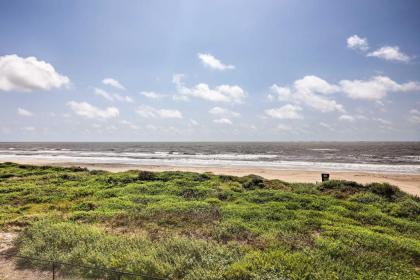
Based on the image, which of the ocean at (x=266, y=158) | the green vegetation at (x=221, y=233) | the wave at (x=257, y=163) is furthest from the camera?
the ocean at (x=266, y=158)

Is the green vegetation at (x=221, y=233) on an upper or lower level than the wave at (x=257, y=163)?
upper

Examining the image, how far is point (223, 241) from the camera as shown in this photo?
9836mm

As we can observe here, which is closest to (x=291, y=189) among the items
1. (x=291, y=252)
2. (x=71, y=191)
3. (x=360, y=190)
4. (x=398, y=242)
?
(x=360, y=190)

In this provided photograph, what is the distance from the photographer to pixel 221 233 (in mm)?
10320

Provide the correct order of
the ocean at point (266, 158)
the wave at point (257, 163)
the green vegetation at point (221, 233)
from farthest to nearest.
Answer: the ocean at point (266, 158), the wave at point (257, 163), the green vegetation at point (221, 233)

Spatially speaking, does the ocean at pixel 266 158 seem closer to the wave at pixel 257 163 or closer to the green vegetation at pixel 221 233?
the wave at pixel 257 163

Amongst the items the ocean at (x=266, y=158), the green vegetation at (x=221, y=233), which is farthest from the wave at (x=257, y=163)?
the green vegetation at (x=221, y=233)

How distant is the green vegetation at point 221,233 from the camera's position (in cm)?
774

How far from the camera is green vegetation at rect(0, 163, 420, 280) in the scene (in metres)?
7.74

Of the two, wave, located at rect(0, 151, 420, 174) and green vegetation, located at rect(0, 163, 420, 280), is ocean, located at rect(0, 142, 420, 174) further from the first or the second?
green vegetation, located at rect(0, 163, 420, 280)

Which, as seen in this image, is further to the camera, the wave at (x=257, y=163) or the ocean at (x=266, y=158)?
the ocean at (x=266, y=158)

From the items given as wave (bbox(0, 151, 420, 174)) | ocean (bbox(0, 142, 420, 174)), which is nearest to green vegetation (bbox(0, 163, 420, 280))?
wave (bbox(0, 151, 420, 174))

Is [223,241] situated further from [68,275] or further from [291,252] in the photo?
[68,275]

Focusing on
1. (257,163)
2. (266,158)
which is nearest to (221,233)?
(257,163)
